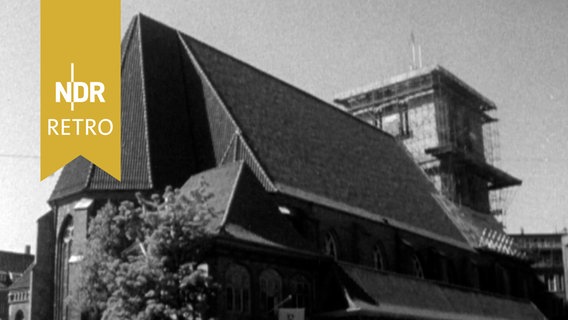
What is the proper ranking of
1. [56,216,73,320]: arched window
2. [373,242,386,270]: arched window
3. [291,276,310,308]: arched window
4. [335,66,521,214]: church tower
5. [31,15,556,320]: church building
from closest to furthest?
[31,15,556,320]: church building
[291,276,310,308]: arched window
[56,216,73,320]: arched window
[373,242,386,270]: arched window
[335,66,521,214]: church tower

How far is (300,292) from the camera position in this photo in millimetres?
30938

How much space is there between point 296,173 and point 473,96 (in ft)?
100

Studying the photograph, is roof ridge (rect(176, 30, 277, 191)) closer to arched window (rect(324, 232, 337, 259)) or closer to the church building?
the church building

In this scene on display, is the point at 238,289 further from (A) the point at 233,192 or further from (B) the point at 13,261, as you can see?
(B) the point at 13,261

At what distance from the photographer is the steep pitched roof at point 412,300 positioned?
3103 centimetres

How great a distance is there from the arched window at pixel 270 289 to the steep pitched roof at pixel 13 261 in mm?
65589

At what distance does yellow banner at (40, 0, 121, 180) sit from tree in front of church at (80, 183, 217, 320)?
314cm

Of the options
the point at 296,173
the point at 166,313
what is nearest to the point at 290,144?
the point at 296,173

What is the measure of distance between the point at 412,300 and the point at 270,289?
8.44 metres

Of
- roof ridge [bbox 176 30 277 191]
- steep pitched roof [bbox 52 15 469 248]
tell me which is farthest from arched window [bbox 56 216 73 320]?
roof ridge [bbox 176 30 277 191]

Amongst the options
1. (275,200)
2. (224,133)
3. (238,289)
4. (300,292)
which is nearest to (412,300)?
(300,292)

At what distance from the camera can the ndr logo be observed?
855 inches

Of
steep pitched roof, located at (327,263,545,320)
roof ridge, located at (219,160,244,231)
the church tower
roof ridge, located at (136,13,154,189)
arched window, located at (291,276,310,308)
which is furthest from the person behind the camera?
the church tower

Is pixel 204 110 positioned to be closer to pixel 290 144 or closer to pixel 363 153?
pixel 290 144
